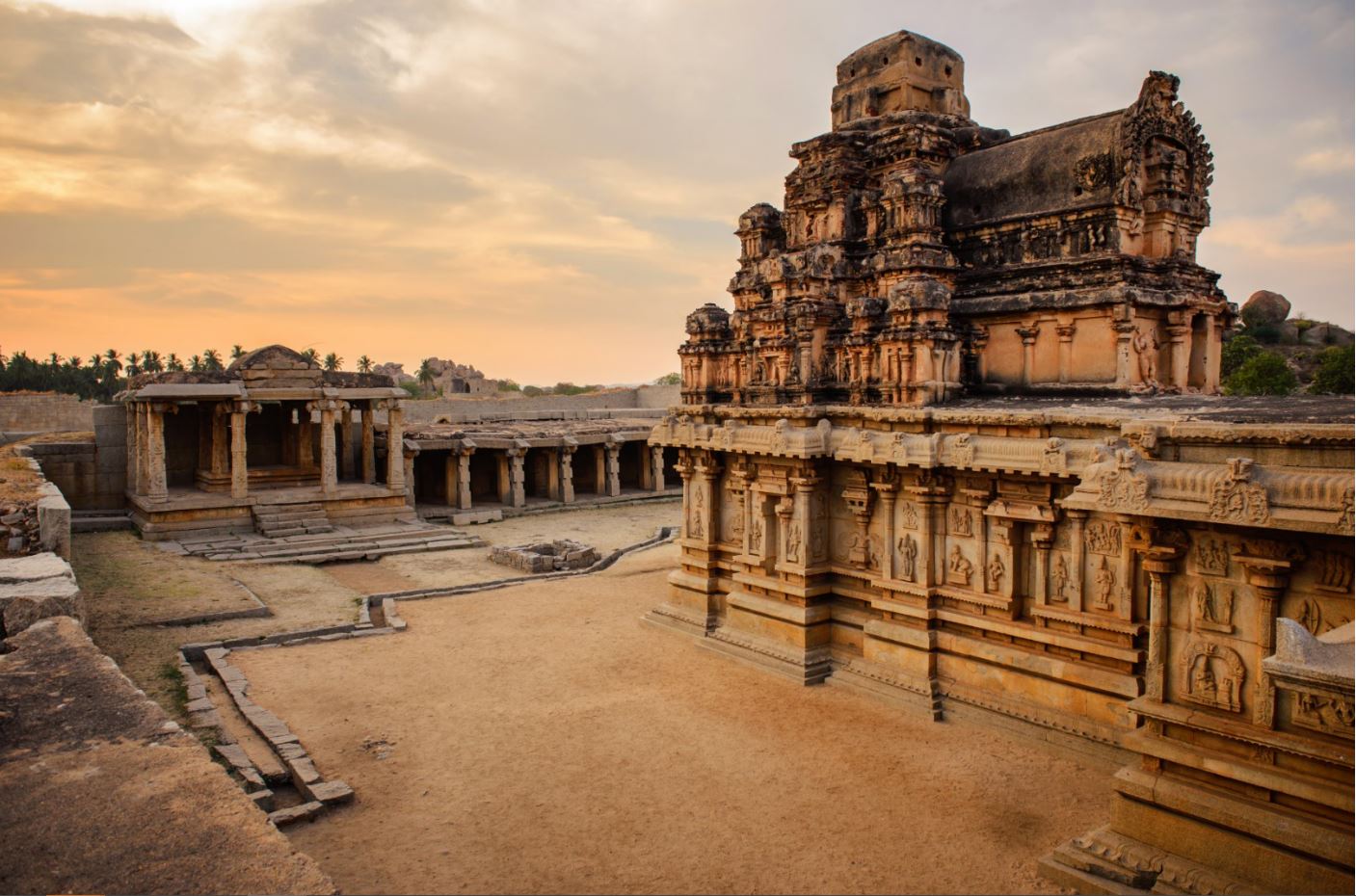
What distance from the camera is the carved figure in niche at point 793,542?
12234mm

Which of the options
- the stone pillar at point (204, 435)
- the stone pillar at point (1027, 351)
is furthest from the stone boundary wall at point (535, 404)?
the stone pillar at point (1027, 351)

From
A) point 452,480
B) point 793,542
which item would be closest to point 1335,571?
point 793,542

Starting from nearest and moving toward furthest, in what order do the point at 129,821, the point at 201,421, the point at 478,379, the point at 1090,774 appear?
the point at 129,821 → the point at 1090,774 → the point at 201,421 → the point at 478,379

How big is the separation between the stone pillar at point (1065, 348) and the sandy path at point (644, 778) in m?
5.37

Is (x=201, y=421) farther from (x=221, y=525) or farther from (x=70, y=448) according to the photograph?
(x=221, y=525)

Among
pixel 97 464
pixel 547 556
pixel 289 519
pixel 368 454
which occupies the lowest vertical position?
pixel 547 556

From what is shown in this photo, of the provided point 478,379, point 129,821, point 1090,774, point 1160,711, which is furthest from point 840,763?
point 478,379

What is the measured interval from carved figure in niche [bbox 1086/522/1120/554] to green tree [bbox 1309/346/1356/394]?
81.1ft

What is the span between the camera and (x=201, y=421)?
25766mm

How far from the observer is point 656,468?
99.5 ft

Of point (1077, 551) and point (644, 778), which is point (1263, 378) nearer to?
point (1077, 551)

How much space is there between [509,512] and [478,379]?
36340mm

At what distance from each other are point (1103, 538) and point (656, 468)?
21580mm

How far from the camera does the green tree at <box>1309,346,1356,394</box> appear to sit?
95.0 ft
